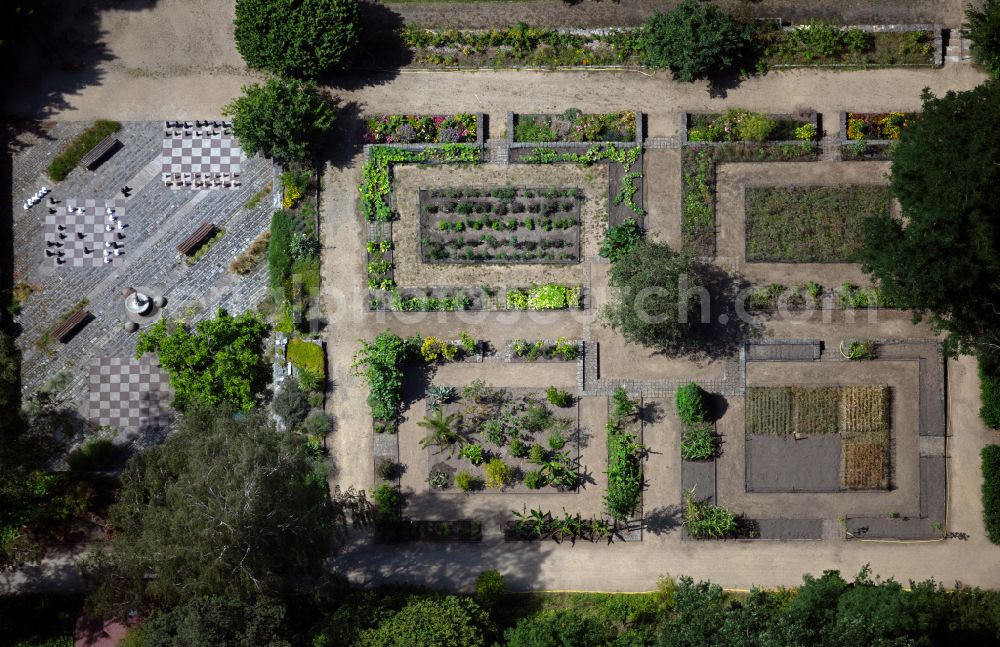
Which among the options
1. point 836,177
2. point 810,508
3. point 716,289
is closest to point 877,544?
point 810,508

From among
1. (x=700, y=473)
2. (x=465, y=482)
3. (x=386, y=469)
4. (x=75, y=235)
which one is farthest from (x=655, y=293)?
(x=75, y=235)

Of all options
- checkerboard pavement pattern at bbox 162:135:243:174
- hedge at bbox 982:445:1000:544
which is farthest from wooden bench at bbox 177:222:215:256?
hedge at bbox 982:445:1000:544

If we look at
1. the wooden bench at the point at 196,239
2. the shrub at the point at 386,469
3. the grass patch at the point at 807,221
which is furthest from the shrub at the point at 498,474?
the wooden bench at the point at 196,239

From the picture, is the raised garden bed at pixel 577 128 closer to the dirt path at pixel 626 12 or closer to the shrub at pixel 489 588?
the dirt path at pixel 626 12

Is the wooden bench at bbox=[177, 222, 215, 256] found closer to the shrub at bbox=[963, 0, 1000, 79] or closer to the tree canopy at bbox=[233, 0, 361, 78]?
the tree canopy at bbox=[233, 0, 361, 78]

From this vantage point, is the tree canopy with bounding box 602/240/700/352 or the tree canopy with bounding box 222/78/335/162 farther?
the tree canopy with bounding box 222/78/335/162

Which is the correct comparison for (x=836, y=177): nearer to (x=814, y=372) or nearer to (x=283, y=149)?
(x=814, y=372)
